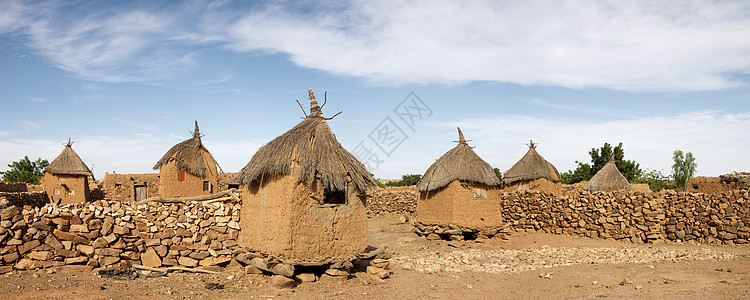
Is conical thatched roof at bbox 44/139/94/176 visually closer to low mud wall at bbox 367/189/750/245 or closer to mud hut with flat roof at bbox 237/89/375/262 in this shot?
mud hut with flat roof at bbox 237/89/375/262

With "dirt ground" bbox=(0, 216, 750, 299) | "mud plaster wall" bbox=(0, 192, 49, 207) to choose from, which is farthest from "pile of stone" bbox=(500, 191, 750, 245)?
"mud plaster wall" bbox=(0, 192, 49, 207)

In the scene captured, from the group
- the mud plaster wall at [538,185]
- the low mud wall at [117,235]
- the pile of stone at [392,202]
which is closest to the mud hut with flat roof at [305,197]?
the low mud wall at [117,235]

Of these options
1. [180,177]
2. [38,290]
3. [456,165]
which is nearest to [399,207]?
[456,165]

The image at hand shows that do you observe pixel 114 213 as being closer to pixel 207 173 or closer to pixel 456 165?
pixel 207 173

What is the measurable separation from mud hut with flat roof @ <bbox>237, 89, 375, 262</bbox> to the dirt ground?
67 cm

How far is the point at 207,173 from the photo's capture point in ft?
48.7

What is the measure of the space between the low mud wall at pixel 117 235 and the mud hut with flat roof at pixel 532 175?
15.7 meters

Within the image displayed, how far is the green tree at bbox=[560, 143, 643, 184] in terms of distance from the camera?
32.5m

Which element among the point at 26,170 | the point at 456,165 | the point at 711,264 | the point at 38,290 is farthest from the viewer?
the point at 26,170

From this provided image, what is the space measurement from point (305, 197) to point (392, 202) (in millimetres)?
15085

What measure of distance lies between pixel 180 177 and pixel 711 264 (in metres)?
13.9

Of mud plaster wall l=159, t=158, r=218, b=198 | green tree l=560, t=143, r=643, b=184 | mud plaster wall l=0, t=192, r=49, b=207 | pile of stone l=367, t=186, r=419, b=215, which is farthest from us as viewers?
green tree l=560, t=143, r=643, b=184

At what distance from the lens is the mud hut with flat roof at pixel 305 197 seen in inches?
313

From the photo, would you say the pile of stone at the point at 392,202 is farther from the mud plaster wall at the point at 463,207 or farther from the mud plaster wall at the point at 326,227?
the mud plaster wall at the point at 326,227
